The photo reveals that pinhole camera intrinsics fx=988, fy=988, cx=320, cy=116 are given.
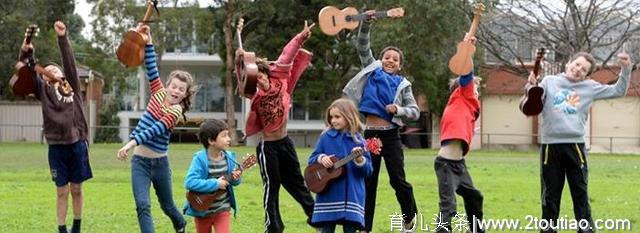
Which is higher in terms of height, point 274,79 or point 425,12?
point 425,12

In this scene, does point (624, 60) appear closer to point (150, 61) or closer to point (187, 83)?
point (187, 83)

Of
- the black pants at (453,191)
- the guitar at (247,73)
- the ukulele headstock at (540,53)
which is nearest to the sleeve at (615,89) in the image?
the ukulele headstock at (540,53)

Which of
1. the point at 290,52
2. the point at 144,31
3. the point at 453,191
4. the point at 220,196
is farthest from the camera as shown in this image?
the point at 290,52

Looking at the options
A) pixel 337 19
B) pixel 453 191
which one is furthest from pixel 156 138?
pixel 453 191

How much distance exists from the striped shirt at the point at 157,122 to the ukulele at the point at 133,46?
0.22ft

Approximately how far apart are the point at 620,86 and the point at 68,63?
197 inches

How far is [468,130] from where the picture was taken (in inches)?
354

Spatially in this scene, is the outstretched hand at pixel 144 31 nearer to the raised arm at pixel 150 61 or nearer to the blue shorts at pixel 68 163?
the raised arm at pixel 150 61

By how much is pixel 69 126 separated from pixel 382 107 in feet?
9.30

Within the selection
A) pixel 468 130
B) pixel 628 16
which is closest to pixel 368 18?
pixel 468 130

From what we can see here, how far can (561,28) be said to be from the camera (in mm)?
41938

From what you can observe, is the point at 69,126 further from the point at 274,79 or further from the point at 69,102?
the point at 274,79

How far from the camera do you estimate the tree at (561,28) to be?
134 ft

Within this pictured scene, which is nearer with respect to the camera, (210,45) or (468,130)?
(468,130)
